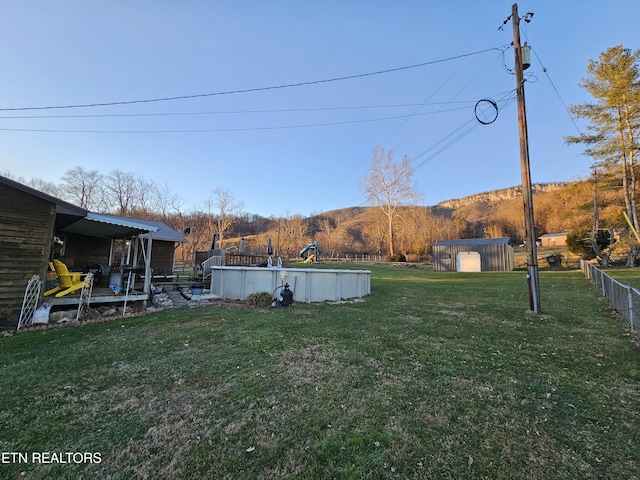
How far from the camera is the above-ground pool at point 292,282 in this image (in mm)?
9555

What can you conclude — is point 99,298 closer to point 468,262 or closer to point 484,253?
point 468,262

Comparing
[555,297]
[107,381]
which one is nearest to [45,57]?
[107,381]

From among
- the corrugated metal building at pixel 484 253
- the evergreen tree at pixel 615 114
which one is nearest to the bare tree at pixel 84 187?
the corrugated metal building at pixel 484 253

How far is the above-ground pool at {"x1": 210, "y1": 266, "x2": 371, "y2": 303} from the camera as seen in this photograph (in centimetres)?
955

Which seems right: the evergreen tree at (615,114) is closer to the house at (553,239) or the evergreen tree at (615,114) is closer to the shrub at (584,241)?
the shrub at (584,241)

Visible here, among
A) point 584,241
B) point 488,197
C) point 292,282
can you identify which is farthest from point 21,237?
point 488,197

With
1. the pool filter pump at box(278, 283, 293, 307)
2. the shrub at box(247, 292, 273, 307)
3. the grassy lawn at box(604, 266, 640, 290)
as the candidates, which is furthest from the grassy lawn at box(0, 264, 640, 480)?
the grassy lawn at box(604, 266, 640, 290)

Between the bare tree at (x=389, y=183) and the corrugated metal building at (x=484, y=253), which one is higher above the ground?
the bare tree at (x=389, y=183)

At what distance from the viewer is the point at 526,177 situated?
24.2 feet

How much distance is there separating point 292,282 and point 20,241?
7.01 m

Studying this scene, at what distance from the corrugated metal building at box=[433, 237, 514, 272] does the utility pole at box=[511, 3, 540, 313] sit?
2058 cm

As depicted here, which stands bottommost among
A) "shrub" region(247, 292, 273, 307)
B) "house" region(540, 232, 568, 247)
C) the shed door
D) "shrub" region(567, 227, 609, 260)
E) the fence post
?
"shrub" region(247, 292, 273, 307)

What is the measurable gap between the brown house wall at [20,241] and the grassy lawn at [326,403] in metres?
1.94

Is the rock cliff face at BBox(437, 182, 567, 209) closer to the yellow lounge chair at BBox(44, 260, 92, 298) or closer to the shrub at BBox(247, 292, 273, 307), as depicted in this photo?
the shrub at BBox(247, 292, 273, 307)
